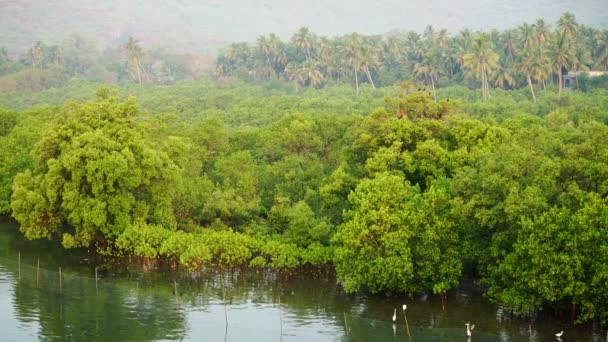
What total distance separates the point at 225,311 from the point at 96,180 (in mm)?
12601

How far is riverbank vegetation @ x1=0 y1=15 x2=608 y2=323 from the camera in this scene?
3262cm

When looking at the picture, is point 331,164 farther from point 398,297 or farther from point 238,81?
point 238,81

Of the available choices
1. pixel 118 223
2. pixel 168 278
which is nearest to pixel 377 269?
pixel 168 278

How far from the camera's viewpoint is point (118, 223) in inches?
1736

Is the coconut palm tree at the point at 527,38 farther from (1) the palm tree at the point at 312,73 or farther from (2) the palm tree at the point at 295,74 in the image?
(2) the palm tree at the point at 295,74

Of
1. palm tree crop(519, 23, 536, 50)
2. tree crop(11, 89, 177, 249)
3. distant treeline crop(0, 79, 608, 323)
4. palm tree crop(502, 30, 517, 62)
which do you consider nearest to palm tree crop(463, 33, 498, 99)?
palm tree crop(519, 23, 536, 50)

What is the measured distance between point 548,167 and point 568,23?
6384 centimetres

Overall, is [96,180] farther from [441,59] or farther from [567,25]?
[441,59]

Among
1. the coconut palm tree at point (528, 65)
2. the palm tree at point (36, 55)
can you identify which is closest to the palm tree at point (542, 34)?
the coconut palm tree at point (528, 65)

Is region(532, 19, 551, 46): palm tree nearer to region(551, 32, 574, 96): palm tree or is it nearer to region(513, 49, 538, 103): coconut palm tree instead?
region(513, 49, 538, 103): coconut palm tree

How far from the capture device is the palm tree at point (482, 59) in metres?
90.1

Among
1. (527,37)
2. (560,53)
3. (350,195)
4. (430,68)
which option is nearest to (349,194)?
(350,195)

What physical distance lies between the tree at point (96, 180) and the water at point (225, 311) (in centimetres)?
281

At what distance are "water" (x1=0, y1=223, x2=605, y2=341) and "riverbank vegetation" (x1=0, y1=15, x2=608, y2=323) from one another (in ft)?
3.68
